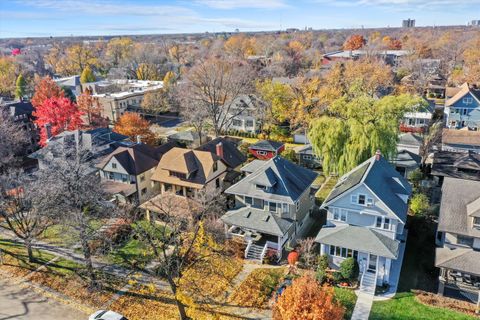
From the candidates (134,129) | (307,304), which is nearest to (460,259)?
(307,304)

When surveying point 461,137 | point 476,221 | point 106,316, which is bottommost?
point 106,316

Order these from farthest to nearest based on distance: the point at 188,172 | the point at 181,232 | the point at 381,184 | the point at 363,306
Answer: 1. the point at 188,172
2. the point at 381,184
3. the point at 181,232
4. the point at 363,306

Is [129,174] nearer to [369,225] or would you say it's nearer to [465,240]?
[369,225]

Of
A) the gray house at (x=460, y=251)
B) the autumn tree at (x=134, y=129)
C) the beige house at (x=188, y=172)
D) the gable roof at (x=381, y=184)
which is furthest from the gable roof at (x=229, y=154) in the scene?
the gray house at (x=460, y=251)

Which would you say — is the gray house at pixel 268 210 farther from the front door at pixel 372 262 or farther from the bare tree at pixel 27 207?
the bare tree at pixel 27 207

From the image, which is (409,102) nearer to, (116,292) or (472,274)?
(472,274)

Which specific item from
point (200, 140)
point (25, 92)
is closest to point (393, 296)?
point (200, 140)

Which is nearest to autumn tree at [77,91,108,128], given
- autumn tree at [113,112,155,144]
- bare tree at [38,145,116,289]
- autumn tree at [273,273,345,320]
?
autumn tree at [113,112,155,144]
